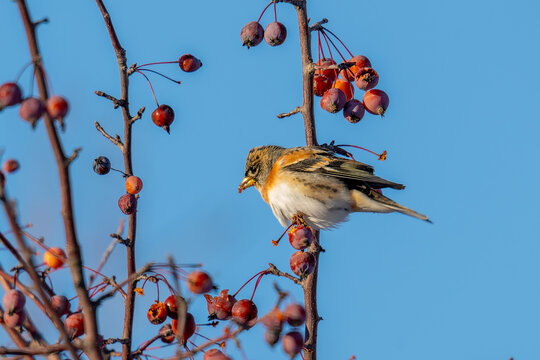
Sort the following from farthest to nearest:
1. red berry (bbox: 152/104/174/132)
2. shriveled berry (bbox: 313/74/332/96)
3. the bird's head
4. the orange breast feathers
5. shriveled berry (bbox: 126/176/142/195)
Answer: the bird's head, the orange breast feathers, shriveled berry (bbox: 313/74/332/96), red berry (bbox: 152/104/174/132), shriveled berry (bbox: 126/176/142/195)

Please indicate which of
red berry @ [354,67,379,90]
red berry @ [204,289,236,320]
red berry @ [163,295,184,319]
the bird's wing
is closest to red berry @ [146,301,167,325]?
red berry @ [163,295,184,319]

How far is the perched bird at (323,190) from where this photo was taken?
4.95 metres

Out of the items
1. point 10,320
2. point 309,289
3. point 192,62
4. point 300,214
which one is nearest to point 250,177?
point 300,214

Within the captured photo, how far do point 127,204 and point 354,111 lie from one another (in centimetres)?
188

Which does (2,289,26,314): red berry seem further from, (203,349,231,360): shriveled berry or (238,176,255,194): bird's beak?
(238,176,255,194): bird's beak

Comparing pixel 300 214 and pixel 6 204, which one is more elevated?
pixel 300 214

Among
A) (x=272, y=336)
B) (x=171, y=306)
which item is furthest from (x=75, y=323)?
(x=272, y=336)

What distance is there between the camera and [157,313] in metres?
3.70

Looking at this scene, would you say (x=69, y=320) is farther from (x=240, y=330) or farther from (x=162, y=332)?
(x=240, y=330)

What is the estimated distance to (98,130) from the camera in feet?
13.6

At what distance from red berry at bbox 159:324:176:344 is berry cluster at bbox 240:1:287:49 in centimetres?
209

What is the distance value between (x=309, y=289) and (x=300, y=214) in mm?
1010

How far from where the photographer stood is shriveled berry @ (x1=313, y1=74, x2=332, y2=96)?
5.12 meters

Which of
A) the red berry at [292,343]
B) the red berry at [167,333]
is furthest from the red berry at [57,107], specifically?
the red berry at [292,343]
